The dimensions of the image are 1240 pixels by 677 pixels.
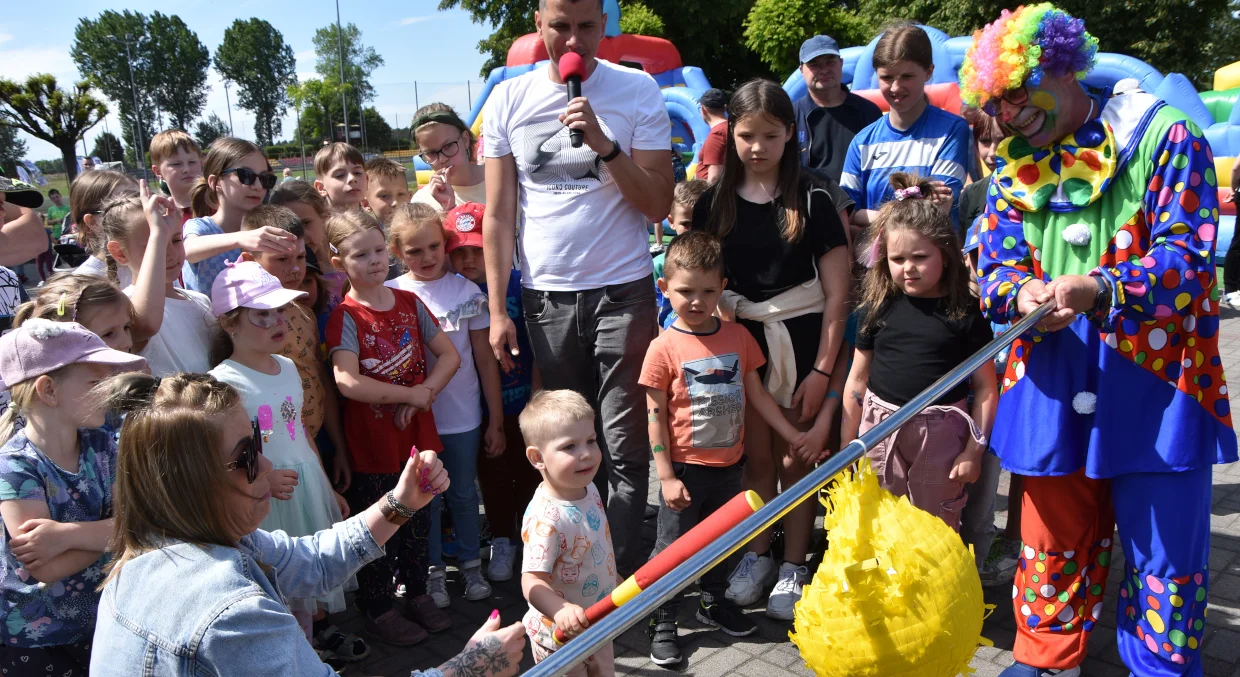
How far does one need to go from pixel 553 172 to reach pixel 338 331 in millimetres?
1017

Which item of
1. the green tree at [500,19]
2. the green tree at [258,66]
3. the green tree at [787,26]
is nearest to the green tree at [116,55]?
the green tree at [258,66]

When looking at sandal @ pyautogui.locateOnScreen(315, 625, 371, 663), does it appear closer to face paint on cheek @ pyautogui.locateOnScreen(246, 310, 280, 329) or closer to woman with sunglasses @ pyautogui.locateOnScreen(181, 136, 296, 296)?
face paint on cheek @ pyautogui.locateOnScreen(246, 310, 280, 329)

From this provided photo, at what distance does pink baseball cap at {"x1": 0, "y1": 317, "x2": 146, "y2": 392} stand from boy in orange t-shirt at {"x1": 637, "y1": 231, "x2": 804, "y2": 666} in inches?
67.3

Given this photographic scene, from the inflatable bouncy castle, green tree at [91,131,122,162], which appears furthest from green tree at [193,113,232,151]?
the inflatable bouncy castle

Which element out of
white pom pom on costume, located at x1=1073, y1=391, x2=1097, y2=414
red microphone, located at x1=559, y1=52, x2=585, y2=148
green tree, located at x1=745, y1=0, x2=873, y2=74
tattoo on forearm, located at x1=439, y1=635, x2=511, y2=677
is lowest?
tattoo on forearm, located at x1=439, y1=635, x2=511, y2=677

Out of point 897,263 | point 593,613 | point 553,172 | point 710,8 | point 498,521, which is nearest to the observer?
point 593,613

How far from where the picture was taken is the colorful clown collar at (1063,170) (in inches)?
94.9

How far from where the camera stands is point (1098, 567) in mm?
2686

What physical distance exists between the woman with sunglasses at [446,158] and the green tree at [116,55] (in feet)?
228

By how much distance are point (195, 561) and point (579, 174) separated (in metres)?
2.09

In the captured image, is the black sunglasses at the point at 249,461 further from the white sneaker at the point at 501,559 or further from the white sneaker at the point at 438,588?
the white sneaker at the point at 501,559

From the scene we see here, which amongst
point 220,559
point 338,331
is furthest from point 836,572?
point 338,331

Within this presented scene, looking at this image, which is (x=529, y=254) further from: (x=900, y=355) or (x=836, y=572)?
(x=836, y=572)

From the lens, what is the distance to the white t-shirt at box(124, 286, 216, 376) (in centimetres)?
300
